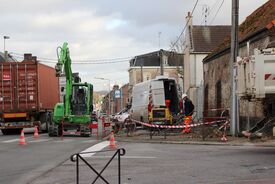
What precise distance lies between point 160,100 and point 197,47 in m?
23.4

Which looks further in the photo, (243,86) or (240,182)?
(243,86)

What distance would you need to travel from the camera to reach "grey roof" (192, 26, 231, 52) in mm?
51125

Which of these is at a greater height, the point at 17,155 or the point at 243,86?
the point at 243,86

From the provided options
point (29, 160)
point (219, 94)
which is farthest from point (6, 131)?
point (29, 160)

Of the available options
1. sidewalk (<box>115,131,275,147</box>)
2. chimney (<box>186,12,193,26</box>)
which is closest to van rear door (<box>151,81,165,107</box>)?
sidewalk (<box>115,131,275,147</box>)

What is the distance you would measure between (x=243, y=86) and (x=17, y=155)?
738 cm

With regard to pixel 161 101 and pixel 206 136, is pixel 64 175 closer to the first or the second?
pixel 206 136

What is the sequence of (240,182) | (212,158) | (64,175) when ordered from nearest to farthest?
1. (240,182)
2. (64,175)
3. (212,158)

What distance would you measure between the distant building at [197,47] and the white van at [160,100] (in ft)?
63.2

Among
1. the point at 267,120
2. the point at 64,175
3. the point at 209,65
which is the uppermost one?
the point at 209,65

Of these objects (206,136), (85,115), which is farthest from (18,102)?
(206,136)

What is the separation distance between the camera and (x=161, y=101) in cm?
2861

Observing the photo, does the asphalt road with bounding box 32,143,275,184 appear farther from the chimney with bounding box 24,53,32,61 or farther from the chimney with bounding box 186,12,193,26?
the chimney with bounding box 186,12,193,26

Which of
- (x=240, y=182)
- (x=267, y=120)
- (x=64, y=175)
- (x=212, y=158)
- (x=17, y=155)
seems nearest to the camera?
(x=240, y=182)
